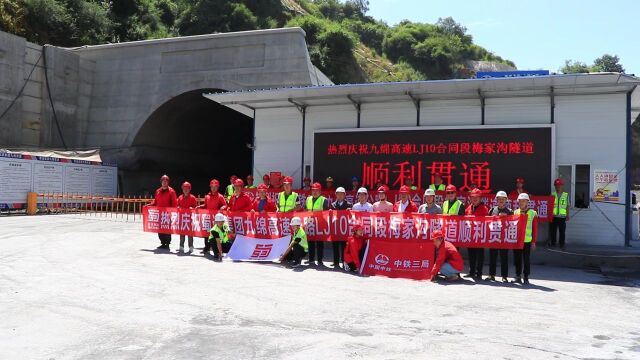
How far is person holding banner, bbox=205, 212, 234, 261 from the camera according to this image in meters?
11.3

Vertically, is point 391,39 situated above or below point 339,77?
above

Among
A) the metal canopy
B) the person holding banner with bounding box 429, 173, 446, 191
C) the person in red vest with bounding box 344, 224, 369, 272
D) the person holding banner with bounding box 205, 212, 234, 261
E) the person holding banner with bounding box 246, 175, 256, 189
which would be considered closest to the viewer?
the person in red vest with bounding box 344, 224, 369, 272

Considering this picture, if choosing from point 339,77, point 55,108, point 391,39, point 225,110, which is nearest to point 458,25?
point 391,39

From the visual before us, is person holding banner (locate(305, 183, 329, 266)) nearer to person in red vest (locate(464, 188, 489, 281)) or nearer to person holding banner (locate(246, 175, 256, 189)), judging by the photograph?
person in red vest (locate(464, 188, 489, 281))

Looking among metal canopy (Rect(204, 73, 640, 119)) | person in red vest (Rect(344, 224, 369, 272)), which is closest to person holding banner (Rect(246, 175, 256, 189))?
metal canopy (Rect(204, 73, 640, 119))

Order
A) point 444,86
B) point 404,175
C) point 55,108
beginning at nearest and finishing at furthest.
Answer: point 444,86 < point 404,175 < point 55,108

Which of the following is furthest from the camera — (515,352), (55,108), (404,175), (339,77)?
(339,77)

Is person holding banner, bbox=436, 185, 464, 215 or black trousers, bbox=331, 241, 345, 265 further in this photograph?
black trousers, bbox=331, 241, 345, 265

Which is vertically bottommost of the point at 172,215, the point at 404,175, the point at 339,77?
the point at 172,215

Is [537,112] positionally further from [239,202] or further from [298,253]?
[239,202]

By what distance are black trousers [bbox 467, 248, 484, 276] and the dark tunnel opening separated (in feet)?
58.5

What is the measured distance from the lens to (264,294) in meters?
7.82

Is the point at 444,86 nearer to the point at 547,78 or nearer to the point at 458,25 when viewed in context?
the point at 547,78

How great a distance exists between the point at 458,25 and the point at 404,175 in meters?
120
